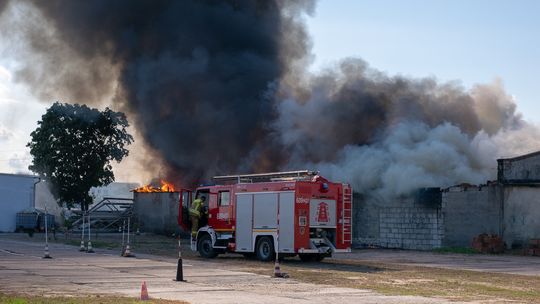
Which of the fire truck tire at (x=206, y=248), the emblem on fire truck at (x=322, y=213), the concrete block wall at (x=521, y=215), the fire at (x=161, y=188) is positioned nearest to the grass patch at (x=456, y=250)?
the concrete block wall at (x=521, y=215)

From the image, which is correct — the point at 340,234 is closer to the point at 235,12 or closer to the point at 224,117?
the point at 224,117

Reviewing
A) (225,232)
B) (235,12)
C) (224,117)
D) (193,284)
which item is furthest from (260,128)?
(193,284)

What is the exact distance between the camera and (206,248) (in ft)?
94.4

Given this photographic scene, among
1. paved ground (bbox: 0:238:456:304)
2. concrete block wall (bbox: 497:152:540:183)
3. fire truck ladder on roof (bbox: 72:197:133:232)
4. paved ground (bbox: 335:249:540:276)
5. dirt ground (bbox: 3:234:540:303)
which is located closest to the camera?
paved ground (bbox: 0:238:456:304)

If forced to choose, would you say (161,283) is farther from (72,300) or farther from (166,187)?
(166,187)

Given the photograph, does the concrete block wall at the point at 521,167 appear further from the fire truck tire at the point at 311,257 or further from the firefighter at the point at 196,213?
the firefighter at the point at 196,213

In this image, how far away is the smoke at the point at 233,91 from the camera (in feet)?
156

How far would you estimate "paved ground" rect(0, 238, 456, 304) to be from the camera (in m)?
15.9

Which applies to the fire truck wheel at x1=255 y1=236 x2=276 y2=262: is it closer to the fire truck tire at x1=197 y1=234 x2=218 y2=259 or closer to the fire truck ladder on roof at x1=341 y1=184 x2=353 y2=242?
the fire truck tire at x1=197 y1=234 x2=218 y2=259

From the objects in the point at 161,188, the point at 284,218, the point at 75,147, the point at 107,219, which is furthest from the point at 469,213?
the point at 75,147

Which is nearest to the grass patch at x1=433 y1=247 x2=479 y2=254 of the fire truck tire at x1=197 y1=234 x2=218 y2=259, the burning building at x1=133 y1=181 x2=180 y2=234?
the fire truck tire at x1=197 y1=234 x2=218 y2=259

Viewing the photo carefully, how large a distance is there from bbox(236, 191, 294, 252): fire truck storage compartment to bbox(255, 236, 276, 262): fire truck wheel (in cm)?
23

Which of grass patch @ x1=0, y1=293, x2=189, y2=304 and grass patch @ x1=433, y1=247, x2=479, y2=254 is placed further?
grass patch @ x1=433, y1=247, x2=479, y2=254

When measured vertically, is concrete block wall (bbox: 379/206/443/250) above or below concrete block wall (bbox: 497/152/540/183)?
below
